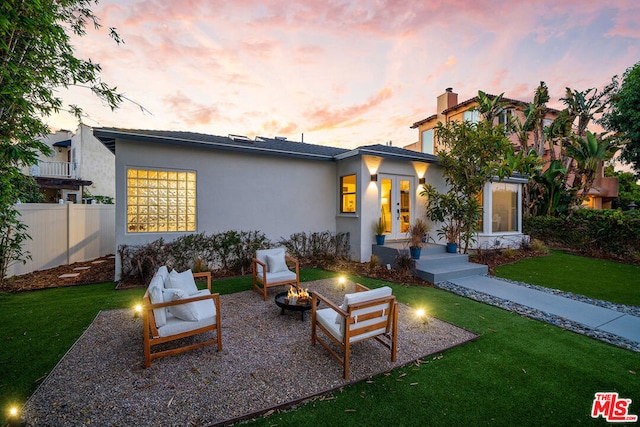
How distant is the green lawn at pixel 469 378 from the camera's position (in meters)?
2.38

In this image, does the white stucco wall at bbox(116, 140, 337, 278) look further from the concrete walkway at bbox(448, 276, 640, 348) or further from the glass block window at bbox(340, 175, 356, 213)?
the concrete walkway at bbox(448, 276, 640, 348)

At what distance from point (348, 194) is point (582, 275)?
7.42 m

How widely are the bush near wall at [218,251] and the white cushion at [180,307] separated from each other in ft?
13.0

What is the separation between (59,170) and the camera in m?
15.8

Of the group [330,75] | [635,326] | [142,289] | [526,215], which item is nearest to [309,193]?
[330,75]

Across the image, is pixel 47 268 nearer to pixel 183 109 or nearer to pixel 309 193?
pixel 183 109

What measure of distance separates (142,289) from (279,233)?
13.5 ft

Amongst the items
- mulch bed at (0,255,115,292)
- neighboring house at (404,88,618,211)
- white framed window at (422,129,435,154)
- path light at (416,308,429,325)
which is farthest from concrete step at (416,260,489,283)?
white framed window at (422,129,435,154)

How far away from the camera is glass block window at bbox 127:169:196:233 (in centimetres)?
707

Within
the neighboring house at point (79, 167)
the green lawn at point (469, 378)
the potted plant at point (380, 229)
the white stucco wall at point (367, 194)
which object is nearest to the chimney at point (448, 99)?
the white stucco wall at point (367, 194)

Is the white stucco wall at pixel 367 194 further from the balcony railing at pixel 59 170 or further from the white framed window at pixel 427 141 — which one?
the balcony railing at pixel 59 170

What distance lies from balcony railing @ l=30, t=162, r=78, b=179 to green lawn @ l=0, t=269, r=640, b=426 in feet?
49.2

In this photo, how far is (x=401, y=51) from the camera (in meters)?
9.03

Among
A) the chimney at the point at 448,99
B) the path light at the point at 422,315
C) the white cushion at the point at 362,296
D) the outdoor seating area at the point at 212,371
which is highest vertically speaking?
the chimney at the point at 448,99
